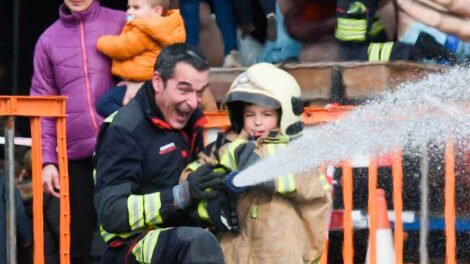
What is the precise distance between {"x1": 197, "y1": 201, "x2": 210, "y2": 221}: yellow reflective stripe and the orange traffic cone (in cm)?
178

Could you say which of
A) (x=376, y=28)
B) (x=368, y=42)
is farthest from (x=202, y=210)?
(x=376, y=28)

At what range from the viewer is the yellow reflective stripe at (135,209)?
7133 millimetres

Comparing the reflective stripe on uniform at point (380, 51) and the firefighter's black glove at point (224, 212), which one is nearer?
the firefighter's black glove at point (224, 212)

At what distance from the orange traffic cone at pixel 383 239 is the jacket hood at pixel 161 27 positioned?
1.47m

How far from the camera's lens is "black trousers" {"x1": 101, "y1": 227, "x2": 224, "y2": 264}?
6.96 m

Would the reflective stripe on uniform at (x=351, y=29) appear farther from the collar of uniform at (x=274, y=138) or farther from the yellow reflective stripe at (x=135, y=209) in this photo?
the yellow reflective stripe at (x=135, y=209)

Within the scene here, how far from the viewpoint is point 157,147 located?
7363mm

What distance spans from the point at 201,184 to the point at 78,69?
2.31 m

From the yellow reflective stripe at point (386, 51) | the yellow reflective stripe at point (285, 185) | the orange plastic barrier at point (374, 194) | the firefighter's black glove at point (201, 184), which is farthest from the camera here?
the yellow reflective stripe at point (386, 51)

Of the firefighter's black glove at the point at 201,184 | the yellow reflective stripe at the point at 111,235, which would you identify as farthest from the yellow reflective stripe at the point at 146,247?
the firefighter's black glove at the point at 201,184

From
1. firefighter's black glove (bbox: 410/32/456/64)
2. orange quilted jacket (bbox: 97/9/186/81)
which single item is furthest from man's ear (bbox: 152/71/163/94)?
firefighter's black glove (bbox: 410/32/456/64)


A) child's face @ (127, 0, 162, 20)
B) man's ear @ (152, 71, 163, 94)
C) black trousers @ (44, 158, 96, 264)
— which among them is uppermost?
man's ear @ (152, 71, 163, 94)

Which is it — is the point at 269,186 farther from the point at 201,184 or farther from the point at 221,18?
the point at 221,18

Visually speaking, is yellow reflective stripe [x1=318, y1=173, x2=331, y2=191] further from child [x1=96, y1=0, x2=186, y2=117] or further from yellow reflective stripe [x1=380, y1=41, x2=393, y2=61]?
yellow reflective stripe [x1=380, y1=41, x2=393, y2=61]
